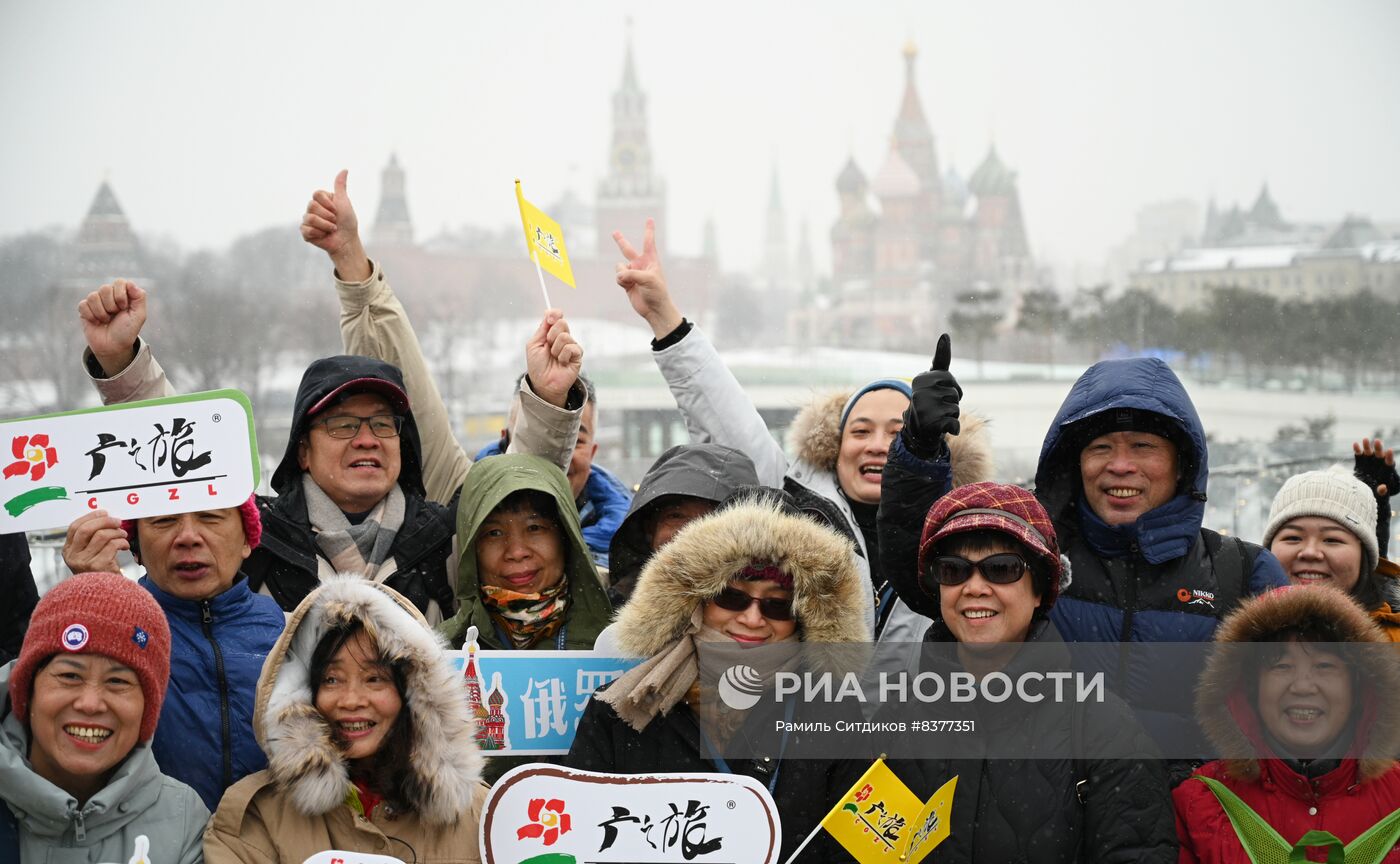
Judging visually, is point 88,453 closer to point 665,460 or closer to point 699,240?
point 665,460

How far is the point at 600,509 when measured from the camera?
443cm

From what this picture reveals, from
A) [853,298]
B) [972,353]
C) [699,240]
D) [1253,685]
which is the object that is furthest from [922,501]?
[699,240]

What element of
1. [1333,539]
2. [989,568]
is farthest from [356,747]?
[1333,539]

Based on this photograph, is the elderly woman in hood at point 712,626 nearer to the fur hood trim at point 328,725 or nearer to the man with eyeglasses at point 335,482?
the fur hood trim at point 328,725

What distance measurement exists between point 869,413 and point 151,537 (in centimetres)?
187

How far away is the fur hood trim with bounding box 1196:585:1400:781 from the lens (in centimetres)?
277

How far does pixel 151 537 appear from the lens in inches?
122

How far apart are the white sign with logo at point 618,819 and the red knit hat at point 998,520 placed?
626 mm

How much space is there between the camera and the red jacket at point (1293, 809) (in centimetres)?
272

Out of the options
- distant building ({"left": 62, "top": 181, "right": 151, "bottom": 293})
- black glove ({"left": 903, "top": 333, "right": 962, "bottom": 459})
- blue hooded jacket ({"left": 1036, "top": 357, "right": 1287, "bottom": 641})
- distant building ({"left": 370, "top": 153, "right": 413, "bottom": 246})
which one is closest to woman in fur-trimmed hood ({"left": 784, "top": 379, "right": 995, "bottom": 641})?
blue hooded jacket ({"left": 1036, "top": 357, "right": 1287, "bottom": 641})

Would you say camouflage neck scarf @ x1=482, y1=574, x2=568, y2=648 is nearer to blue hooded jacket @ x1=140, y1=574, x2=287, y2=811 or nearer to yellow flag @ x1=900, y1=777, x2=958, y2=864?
blue hooded jacket @ x1=140, y1=574, x2=287, y2=811

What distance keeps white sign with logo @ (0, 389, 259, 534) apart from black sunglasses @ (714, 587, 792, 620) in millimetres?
1053

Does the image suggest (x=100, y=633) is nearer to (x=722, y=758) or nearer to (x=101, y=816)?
(x=101, y=816)

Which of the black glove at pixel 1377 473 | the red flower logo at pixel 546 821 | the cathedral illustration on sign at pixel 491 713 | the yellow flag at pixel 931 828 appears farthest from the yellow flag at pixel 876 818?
the black glove at pixel 1377 473
